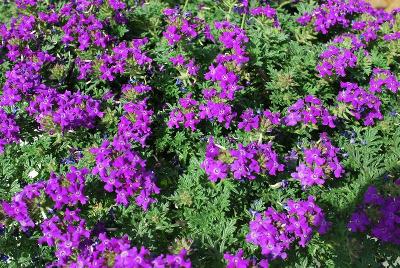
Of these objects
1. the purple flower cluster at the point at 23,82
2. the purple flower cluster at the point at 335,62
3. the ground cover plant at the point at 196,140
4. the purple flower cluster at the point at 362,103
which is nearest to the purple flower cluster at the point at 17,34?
the ground cover plant at the point at 196,140

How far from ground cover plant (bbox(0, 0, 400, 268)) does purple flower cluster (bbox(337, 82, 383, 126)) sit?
0.04 feet

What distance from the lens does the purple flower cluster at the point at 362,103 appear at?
4148 millimetres

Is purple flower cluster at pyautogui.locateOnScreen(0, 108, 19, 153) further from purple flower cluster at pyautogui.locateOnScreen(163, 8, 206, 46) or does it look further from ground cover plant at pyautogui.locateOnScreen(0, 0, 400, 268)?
purple flower cluster at pyautogui.locateOnScreen(163, 8, 206, 46)

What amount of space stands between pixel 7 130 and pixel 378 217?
3200 mm

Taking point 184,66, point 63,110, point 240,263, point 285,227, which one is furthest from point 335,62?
point 63,110

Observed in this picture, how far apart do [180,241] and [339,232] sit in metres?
1.30

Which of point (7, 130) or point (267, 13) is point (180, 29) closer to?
point (267, 13)

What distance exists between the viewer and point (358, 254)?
3.38 m

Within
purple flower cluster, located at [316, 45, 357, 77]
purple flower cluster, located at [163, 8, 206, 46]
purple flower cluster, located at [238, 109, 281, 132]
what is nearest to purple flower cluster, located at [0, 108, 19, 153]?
purple flower cluster, located at [163, 8, 206, 46]

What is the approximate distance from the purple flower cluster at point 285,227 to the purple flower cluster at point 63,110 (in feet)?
5.80

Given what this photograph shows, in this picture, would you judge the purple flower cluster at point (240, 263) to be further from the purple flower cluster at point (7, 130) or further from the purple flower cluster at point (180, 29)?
the purple flower cluster at point (180, 29)

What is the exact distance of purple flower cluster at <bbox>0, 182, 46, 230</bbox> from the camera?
315cm

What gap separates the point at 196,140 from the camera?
14.0ft

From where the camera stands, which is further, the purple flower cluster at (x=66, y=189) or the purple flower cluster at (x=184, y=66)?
the purple flower cluster at (x=184, y=66)
